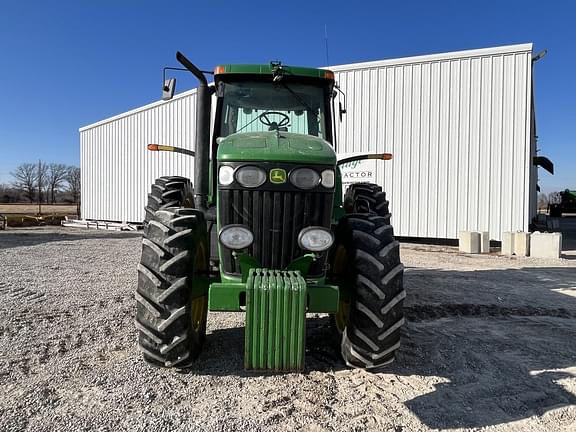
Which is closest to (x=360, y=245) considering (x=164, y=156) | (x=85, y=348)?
(x=85, y=348)

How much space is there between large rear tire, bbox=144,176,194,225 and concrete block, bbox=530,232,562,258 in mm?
9483

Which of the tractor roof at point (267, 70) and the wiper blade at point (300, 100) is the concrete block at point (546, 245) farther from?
the tractor roof at point (267, 70)

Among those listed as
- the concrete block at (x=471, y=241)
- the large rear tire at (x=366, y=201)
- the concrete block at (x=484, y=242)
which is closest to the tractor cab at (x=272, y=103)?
the large rear tire at (x=366, y=201)

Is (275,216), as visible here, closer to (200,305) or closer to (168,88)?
(200,305)

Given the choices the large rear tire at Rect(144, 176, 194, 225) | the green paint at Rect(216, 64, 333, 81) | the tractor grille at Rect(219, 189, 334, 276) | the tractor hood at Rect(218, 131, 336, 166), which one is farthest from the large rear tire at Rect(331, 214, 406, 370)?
the large rear tire at Rect(144, 176, 194, 225)

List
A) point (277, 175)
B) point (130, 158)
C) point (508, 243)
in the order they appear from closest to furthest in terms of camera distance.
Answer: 1. point (277, 175)
2. point (508, 243)
3. point (130, 158)

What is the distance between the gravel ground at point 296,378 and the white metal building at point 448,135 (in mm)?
6381

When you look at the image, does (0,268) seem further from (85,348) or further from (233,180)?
(233,180)

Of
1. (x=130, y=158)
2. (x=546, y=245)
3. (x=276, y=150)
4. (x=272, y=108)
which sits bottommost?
(x=546, y=245)

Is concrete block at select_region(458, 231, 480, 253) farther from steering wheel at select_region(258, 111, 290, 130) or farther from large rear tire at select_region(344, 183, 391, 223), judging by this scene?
steering wheel at select_region(258, 111, 290, 130)

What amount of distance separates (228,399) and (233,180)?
153 centimetres

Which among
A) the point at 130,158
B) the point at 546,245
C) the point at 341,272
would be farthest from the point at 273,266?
the point at 130,158

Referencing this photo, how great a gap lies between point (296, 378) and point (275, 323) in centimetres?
63

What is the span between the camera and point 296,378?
126 inches
